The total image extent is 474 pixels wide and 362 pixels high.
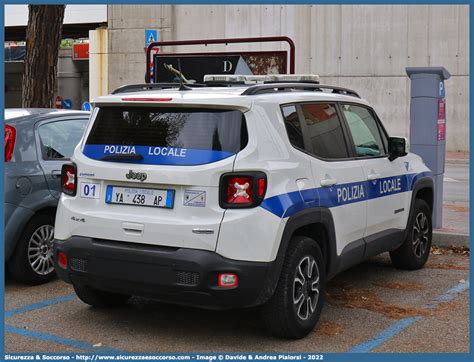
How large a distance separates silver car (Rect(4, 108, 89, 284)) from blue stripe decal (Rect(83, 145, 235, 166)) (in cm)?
151

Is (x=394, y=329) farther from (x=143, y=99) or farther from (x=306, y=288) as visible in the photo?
(x=143, y=99)

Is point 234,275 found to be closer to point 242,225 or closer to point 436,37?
point 242,225

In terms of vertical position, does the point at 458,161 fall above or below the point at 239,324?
above

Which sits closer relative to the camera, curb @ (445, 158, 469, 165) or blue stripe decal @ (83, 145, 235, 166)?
blue stripe decal @ (83, 145, 235, 166)

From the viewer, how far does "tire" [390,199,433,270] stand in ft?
22.5

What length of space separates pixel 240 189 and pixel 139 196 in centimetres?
72

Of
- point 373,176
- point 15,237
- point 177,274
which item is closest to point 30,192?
point 15,237

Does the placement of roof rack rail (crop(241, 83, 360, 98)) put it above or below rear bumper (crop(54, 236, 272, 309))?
above

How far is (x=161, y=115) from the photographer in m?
4.87

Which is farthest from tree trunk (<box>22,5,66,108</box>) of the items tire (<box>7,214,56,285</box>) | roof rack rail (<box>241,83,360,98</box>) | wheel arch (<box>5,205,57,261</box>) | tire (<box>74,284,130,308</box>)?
roof rack rail (<box>241,83,360,98</box>)

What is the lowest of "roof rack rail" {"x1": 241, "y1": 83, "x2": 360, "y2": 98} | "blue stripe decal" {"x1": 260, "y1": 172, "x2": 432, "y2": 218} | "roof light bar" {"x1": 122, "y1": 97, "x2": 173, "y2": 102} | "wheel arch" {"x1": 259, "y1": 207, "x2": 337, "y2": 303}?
"wheel arch" {"x1": 259, "y1": 207, "x2": 337, "y2": 303}

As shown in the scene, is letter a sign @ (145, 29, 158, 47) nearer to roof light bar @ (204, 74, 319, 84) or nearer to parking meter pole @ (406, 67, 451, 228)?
parking meter pole @ (406, 67, 451, 228)

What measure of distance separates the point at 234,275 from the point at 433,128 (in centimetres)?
470

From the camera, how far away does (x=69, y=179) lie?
17.0ft
